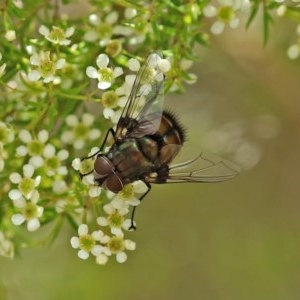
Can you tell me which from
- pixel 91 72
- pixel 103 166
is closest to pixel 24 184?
pixel 103 166

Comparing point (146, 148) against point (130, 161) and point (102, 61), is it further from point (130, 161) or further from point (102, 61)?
point (102, 61)

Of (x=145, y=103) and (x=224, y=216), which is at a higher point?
(x=224, y=216)

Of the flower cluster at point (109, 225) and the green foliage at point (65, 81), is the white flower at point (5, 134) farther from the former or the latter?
the flower cluster at point (109, 225)

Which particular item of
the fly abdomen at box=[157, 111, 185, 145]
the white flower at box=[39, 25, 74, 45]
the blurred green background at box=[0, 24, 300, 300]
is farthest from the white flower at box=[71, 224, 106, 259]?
the blurred green background at box=[0, 24, 300, 300]

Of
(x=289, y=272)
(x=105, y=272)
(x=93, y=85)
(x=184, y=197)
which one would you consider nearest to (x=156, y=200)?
(x=184, y=197)

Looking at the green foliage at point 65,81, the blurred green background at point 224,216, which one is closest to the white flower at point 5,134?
the green foliage at point 65,81

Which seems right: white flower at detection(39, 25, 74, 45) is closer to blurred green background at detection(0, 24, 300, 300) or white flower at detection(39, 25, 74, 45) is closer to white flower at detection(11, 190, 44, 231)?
white flower at detection(11, 190, 44, 231)
